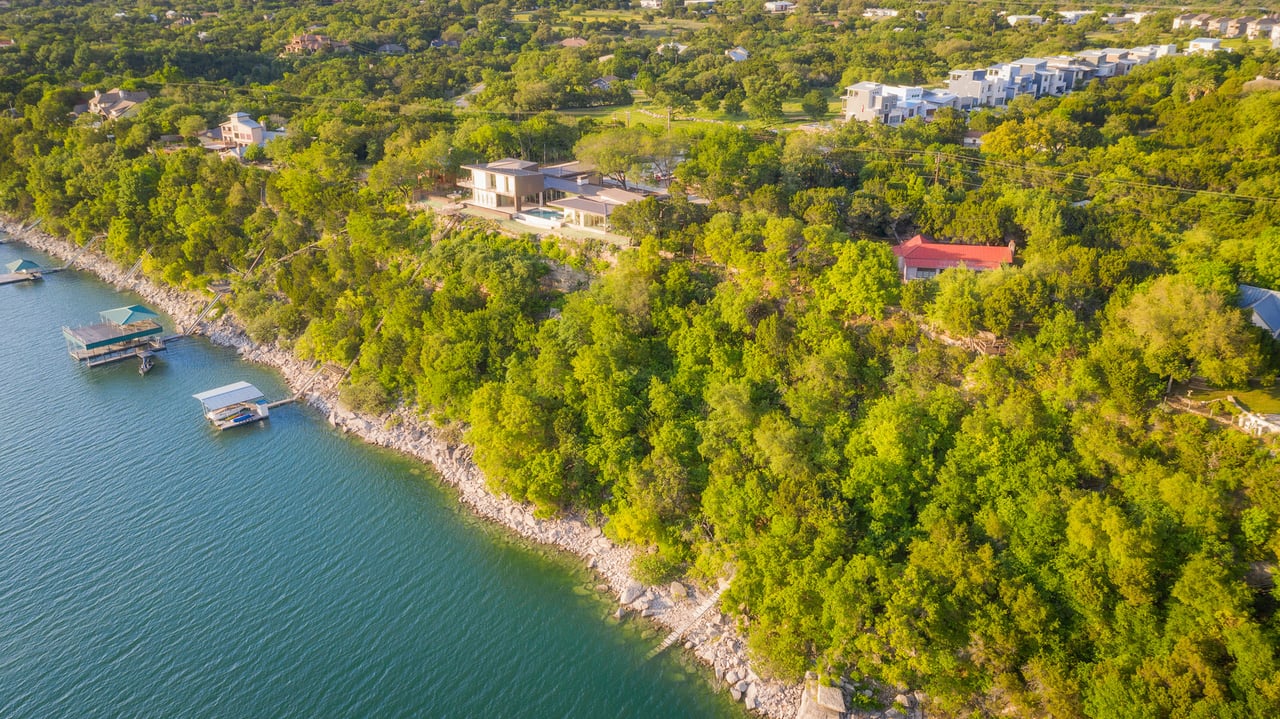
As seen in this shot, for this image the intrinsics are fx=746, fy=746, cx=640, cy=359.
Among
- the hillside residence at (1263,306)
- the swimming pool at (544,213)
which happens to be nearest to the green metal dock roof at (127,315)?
the swimming pool at (544,213)

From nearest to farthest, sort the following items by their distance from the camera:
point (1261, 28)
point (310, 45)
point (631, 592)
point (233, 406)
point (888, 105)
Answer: point (631, 592)
point (233, 406)
point (888, 105)
point (1261, 28)
point (310, 45)

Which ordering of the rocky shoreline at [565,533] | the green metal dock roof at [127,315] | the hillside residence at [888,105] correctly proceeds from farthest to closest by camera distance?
the hillside residence at [888,105] < the green metal dock roof at [127,315] < the rocky shoreline at [565,533]

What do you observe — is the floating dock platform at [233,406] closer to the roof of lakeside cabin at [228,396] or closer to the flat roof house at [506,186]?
the roof of lakeside cabin at [228,396]

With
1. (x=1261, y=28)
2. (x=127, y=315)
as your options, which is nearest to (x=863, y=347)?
(x=127, y=315)

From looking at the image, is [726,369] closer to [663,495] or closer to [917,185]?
[663,495]

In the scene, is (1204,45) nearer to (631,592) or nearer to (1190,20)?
(1190,20)

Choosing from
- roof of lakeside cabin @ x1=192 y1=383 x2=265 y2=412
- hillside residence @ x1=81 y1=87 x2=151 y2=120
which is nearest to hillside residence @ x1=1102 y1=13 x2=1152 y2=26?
roof of lakeside cabin @ x1=192 y1=383 x2=265 y2=412

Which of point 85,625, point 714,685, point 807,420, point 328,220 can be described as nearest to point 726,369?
point 807,420
